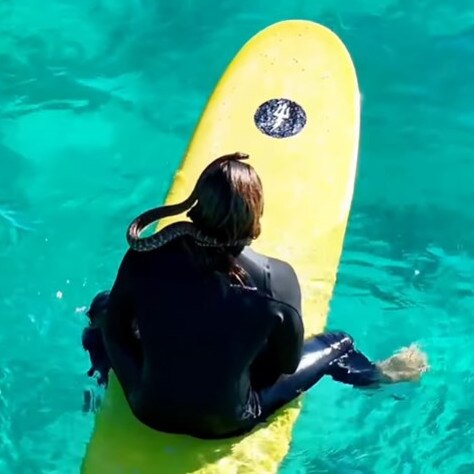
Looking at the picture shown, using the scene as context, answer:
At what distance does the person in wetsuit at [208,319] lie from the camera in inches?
107

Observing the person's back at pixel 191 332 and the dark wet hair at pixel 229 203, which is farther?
the person's back at pixel 191 332

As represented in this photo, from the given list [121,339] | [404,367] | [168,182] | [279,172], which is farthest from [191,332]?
[168,182]

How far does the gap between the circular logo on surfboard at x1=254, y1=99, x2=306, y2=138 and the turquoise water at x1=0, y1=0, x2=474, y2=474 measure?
653mm

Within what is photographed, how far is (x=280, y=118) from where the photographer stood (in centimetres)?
421

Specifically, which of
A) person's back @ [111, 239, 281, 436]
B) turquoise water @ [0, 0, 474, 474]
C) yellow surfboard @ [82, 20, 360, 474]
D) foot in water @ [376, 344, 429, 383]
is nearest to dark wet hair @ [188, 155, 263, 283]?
person's back @ [111, 239, 281, 436]

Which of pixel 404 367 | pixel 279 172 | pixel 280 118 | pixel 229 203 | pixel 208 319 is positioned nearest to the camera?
pixel 229 203

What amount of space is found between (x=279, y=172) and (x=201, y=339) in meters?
1.23

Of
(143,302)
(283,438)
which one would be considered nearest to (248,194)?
(143,302)

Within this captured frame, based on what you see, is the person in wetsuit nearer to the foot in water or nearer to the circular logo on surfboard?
the foot in water

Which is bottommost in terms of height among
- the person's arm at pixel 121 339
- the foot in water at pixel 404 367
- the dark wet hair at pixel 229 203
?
the dark wet hair at pixel 229 203

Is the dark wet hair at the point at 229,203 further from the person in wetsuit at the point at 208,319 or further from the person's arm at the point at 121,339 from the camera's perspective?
the person's arm at the point at 121,339

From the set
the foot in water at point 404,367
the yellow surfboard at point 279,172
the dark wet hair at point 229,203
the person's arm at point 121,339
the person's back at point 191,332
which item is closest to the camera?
the dark wet hair at point 229,203

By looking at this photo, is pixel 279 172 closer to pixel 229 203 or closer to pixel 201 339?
pixel 201 339

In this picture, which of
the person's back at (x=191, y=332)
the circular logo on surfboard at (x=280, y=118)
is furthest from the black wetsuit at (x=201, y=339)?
the circular logo on surfboard at (x=280, y=118)
